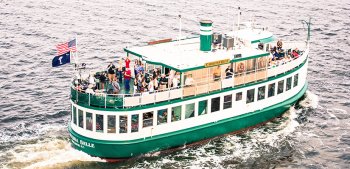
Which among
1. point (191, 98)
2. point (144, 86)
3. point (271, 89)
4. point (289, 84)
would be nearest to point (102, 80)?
point (144, 86)

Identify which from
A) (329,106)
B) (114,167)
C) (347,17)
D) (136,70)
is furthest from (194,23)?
(114,167)

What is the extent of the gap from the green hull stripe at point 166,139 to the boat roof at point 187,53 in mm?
4640

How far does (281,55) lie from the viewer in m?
50.4

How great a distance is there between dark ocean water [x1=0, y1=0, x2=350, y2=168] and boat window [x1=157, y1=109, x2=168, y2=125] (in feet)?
8.69

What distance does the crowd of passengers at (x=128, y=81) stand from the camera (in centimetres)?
4106

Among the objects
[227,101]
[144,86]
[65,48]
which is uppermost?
[65,48]

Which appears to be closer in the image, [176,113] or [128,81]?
[176,113]

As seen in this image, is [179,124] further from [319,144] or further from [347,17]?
[347,17]

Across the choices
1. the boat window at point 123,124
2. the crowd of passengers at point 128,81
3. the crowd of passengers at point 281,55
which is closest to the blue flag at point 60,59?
the crowd of passengers at point 128,81

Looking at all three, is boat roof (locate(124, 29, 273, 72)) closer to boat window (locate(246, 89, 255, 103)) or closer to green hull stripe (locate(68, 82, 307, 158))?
boat window (locate(246, 89, 255, 103))

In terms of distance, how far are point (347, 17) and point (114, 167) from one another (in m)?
49.2

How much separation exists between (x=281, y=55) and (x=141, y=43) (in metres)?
21.8

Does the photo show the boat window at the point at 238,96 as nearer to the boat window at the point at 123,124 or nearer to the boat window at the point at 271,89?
the boat window at the point at 271,89

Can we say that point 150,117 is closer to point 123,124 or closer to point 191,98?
point 123,124
